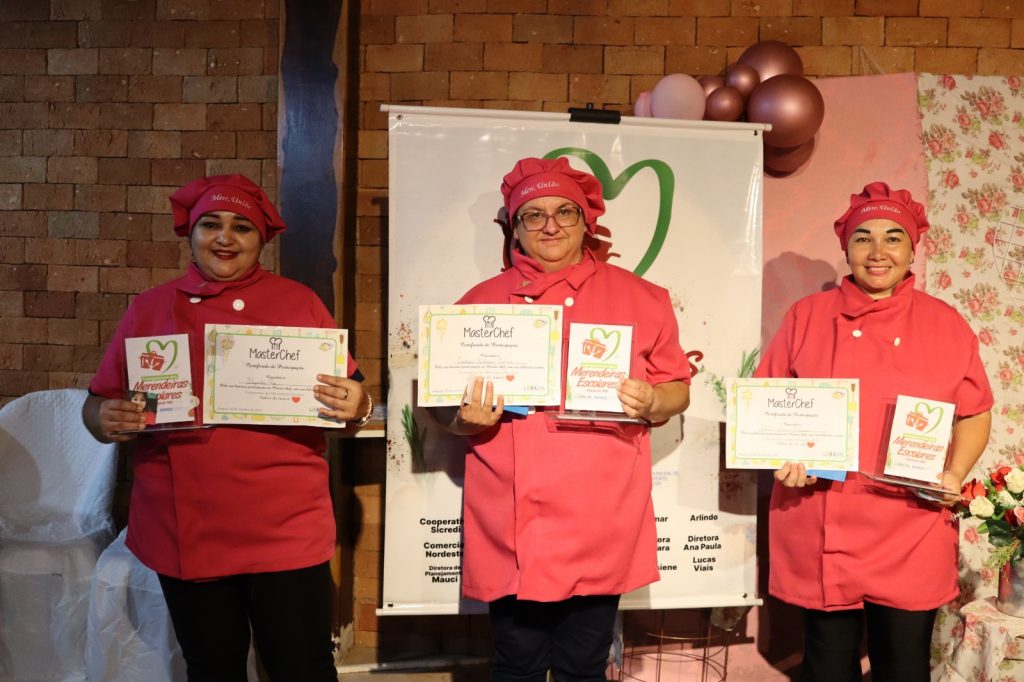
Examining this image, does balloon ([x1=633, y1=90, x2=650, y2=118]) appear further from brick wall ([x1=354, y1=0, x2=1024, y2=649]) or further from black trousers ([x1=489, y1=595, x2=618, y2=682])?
black trousers ([x1=489, y1=595, x2=618, y2=682])

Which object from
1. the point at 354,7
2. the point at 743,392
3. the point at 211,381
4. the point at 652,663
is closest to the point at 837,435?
the point at 743,392

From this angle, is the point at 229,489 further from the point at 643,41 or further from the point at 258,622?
the point at 643,41

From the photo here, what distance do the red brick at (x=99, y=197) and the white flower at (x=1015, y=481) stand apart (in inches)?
127

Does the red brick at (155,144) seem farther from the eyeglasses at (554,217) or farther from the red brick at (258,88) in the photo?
the eyeglasses at (554,217)

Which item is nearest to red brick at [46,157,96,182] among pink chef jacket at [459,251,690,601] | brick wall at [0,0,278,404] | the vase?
brick wall at [0,0,278,404]

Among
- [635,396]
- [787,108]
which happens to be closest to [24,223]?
[635,396]

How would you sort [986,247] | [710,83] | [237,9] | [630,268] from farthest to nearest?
[237,9] < [986,247] < [710,83] < [630,268]

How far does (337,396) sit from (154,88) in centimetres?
189

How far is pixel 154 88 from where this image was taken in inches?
122

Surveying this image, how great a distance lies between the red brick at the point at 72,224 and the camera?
3121 mm

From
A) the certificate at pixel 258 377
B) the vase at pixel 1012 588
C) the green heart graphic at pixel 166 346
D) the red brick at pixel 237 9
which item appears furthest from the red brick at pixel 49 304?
the vase at pixel 1012 588

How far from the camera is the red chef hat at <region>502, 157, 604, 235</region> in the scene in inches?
80.7

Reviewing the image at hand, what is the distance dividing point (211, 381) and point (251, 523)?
368mm

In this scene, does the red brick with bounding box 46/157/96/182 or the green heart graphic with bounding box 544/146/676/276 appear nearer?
the green heart graphic with bounding box 544/146/676/276
